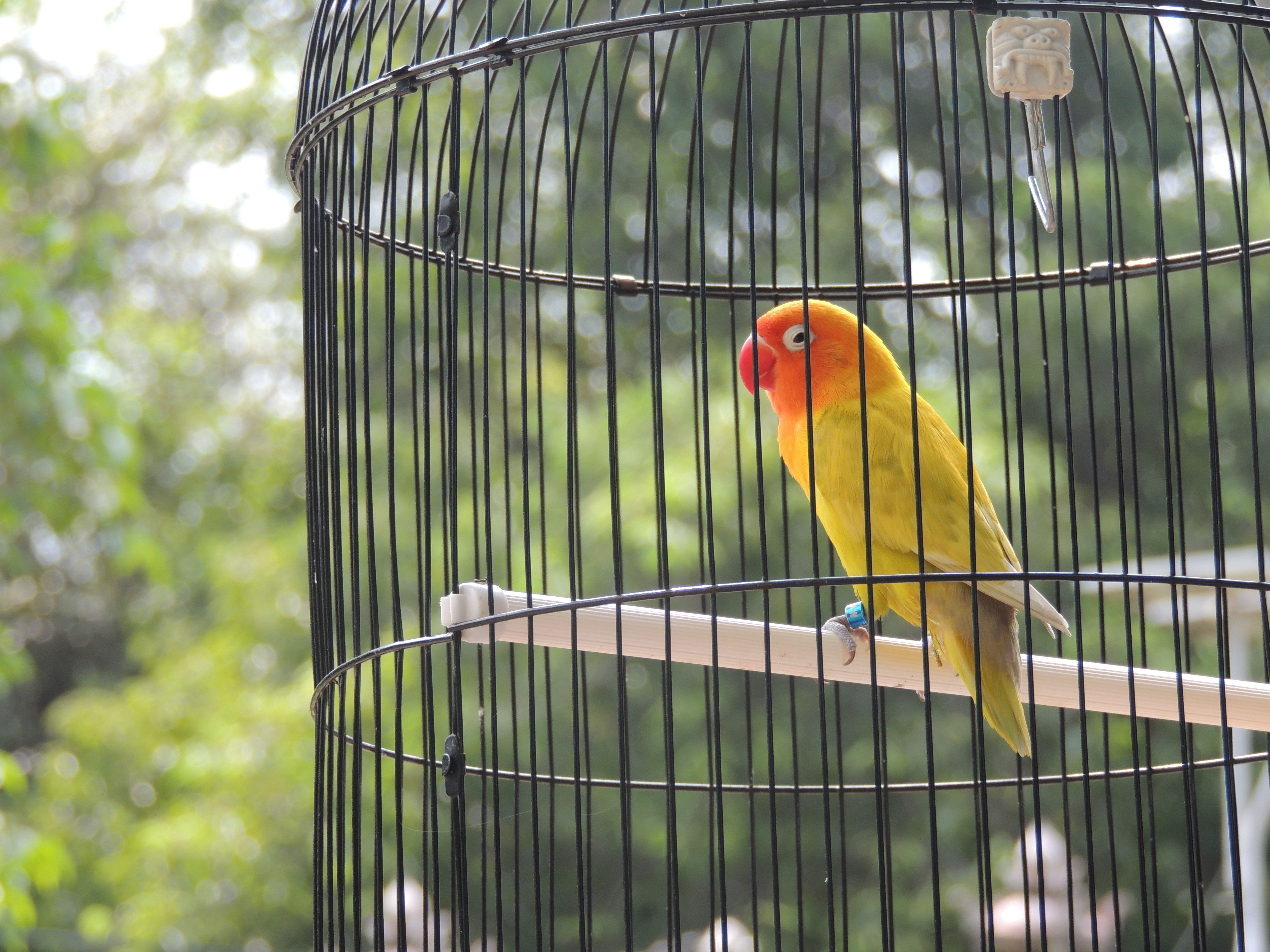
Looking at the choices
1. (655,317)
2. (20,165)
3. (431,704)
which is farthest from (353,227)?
(20,165)

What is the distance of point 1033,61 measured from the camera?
1.58 metres

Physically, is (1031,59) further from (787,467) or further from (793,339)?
(787,467)

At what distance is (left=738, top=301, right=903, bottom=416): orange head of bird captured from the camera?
7.38ft

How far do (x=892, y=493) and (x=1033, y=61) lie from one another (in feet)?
2.46

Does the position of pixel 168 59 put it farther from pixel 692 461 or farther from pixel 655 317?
pixel 655 317

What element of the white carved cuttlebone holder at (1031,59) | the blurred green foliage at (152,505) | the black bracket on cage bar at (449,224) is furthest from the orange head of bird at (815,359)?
the blurred green foliage at (152,505)

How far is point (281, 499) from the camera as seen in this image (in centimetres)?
698

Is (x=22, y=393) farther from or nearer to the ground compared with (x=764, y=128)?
nearer to the ground

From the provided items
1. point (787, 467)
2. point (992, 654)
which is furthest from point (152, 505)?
point (992, 654)

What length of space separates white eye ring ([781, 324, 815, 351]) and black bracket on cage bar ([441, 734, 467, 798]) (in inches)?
40.6

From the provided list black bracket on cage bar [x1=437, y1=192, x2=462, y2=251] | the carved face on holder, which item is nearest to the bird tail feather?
the carved face on holder

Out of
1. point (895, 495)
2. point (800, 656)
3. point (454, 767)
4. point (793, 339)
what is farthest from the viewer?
point (793, 339)

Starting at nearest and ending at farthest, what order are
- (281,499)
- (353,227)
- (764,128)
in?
(353,227) → (764,128) → (281,499)

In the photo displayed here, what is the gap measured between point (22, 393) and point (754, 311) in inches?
109
